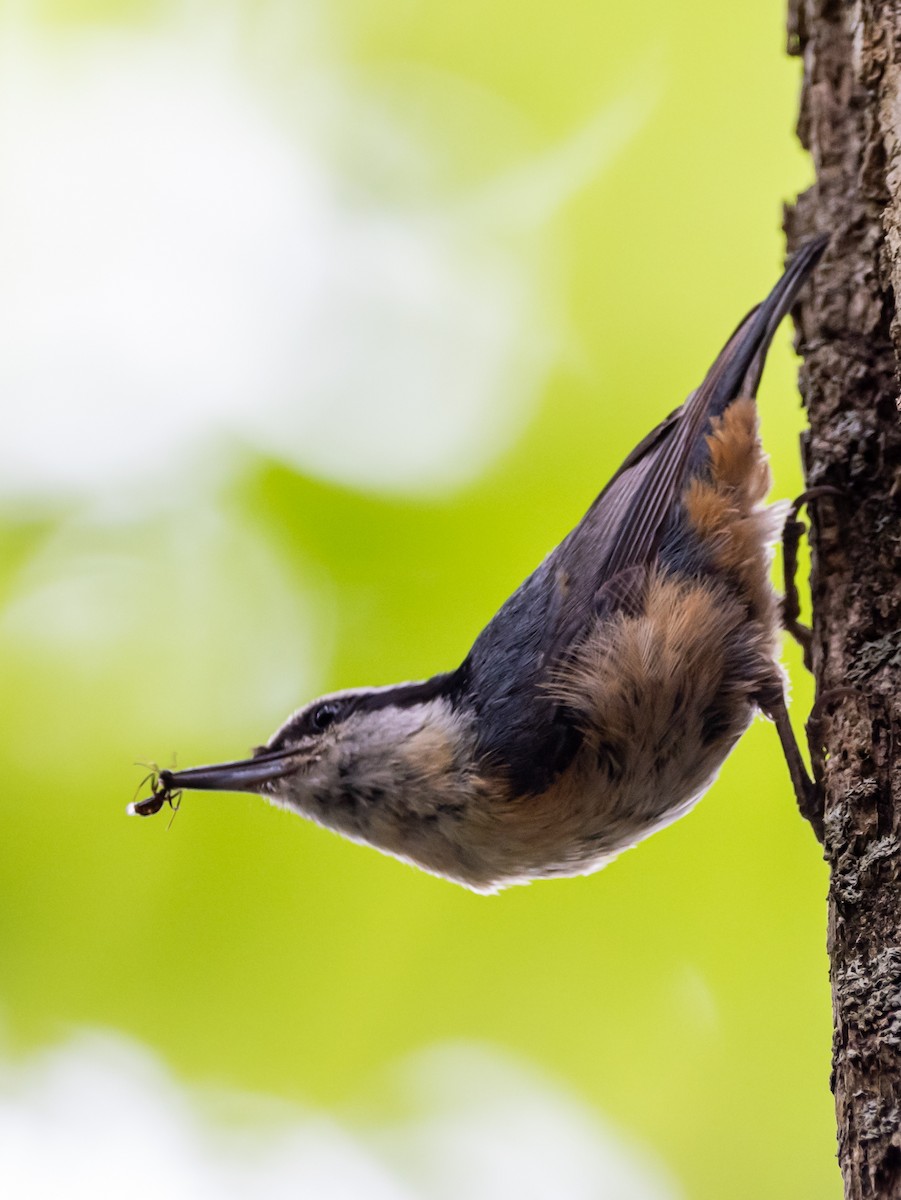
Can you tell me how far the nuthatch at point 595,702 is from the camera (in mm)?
2078

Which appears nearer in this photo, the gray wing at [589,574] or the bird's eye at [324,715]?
the gray wing at [589,574]

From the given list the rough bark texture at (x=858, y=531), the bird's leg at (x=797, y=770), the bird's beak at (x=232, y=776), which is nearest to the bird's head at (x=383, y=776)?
the bird's beak at (x=232, y=776)

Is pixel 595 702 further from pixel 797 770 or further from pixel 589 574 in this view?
pixel 797 770

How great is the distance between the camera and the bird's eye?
2.26 meters

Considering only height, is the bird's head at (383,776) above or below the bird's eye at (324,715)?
below

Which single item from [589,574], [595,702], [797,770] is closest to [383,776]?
[595,702]

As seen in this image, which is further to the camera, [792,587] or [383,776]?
[792,587]

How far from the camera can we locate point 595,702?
6.77ft

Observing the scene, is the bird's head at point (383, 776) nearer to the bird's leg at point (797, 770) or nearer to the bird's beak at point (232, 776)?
the bird's beak at point (232, 776)

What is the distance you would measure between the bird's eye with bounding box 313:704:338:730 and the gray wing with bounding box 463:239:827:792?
0.89ft

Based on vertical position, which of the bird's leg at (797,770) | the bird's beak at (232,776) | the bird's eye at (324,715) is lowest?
the bird's leg at (797,770)

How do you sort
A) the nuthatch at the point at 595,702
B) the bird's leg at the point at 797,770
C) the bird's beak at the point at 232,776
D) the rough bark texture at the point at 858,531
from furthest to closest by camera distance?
the bird's beak at the point at 232,776 < the nuthatch at the point at 595,702 < the bird's leg at the point at 797,770 < the rough bark texture at the point at 858,531

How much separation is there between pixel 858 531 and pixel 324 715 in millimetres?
1033

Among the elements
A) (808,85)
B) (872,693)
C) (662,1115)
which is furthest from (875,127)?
(662,1115)
